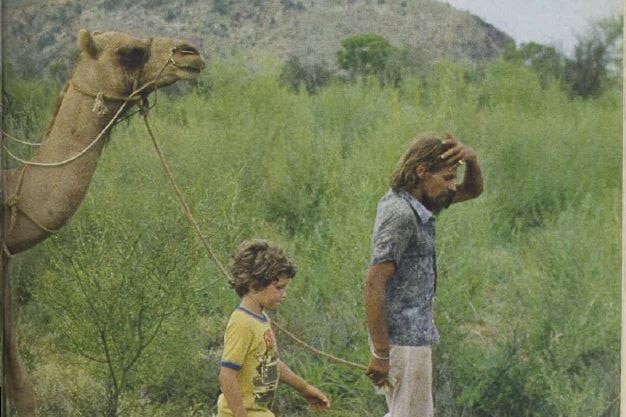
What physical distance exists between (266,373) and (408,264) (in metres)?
0.86

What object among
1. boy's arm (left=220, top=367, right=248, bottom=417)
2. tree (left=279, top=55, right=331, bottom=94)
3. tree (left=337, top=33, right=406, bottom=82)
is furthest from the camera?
tree (left=279, top=55, right=331, bottom=94)

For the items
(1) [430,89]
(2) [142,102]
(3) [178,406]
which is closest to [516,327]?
(1) [430,89]

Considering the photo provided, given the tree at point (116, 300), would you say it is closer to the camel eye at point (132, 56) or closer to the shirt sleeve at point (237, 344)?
the camel eye at point (132, 56)

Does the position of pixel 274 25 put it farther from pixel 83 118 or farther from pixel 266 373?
pixel 266 373

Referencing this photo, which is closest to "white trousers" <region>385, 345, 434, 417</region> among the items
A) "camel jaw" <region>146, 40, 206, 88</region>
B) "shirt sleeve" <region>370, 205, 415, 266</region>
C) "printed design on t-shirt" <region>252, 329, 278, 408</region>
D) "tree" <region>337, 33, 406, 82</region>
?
"shirt sleeve" <region>370, 205, 415, 266</region>

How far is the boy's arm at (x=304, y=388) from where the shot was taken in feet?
19.1

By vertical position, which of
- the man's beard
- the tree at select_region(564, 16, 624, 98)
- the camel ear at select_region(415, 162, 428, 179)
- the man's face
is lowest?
the man's beard

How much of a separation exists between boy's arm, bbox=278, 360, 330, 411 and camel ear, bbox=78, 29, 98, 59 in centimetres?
188

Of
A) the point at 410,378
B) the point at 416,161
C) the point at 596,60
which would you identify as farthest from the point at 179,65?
the point at 596,60

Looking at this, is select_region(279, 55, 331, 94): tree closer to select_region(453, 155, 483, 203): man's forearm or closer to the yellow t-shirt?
select_region(453, 155, 483, 203): man's forearm

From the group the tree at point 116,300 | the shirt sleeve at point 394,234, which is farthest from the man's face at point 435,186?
the tree at point 116,300

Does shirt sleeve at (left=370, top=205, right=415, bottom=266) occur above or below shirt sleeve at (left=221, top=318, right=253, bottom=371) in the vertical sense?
above

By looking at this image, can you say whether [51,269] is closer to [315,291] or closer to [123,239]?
[123,239]

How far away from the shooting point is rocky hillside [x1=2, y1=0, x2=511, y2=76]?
21.5ft
